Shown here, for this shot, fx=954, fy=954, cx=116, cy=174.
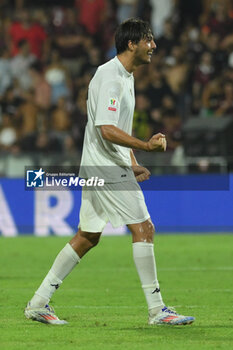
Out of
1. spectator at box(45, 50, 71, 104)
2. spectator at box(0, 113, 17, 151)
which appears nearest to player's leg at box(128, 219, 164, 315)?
spectator at box(0, 113, 17, 151)

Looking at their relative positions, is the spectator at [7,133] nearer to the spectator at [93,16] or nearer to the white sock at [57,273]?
the spectator at [93,16]

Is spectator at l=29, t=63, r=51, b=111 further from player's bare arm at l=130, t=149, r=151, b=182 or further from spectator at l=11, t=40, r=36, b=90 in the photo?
player's bare arm at l=130, t=149, r=151, b=182

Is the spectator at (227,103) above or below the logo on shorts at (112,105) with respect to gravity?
below

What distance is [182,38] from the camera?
19.3 meters

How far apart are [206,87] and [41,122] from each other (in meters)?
3.24

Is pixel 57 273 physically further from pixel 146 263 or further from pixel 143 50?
pixel 143 50

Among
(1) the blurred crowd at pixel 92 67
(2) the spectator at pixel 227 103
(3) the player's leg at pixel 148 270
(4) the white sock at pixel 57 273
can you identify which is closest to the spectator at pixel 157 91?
(1) the blurred crowd at pixel 92 67

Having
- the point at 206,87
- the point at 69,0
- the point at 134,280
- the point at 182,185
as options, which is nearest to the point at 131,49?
the point at 134,280

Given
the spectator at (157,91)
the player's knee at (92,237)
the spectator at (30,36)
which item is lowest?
the player's knee at (92,237)

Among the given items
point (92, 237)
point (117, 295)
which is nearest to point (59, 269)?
point (92, 237)

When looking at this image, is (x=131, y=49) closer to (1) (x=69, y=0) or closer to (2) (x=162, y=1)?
(2) (x=162, y=1)

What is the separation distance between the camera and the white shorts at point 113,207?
269 inches

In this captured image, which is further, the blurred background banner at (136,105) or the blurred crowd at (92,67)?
the blurred crowd at (92,67)

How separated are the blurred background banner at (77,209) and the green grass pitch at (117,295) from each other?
1.48ft
